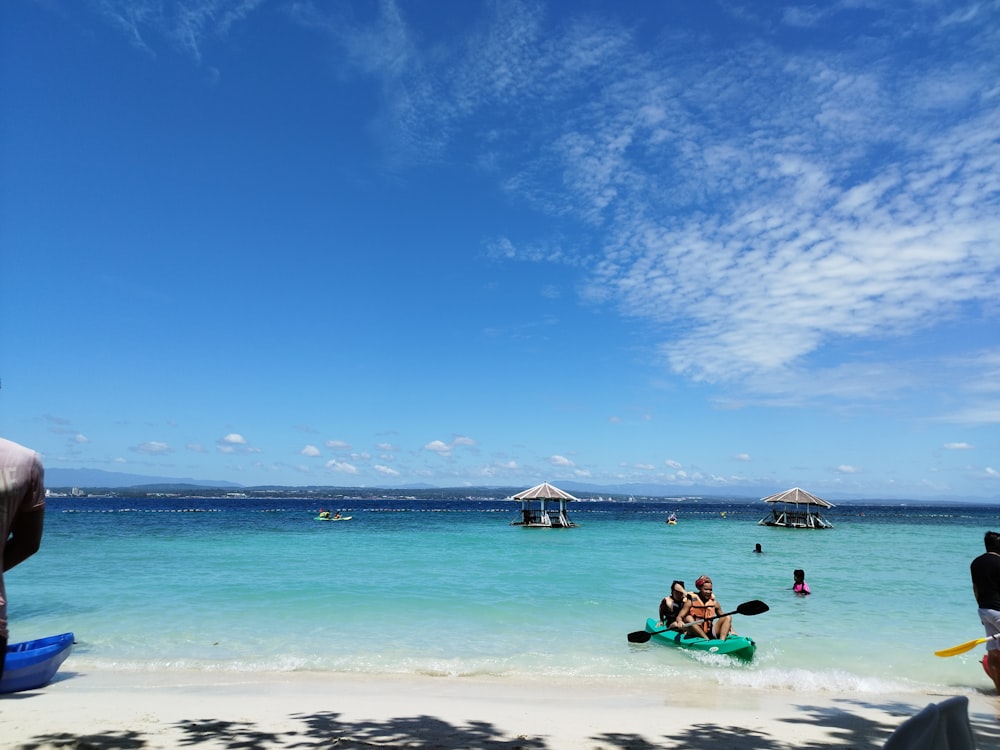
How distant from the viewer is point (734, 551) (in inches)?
1119

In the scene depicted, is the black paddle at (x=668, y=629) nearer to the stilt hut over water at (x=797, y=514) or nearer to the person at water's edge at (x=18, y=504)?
the person at water's edge at (x=18, y=504)

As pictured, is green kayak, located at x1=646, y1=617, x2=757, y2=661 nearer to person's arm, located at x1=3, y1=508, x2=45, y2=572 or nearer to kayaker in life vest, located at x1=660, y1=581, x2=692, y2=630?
kayaker in life vest, located at x1=660, y1=581, x2=692, y2=630

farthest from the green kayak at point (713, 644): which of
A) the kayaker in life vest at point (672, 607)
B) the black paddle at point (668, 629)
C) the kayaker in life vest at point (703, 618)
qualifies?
the kayaker in life vest at point (672, 607)

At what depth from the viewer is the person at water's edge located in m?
2.11

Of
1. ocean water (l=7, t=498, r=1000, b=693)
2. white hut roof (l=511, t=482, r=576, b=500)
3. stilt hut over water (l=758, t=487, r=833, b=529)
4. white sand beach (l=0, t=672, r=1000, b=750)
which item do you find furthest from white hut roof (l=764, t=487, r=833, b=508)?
white sand beach (l=0, t=672, r=1000, b=750)

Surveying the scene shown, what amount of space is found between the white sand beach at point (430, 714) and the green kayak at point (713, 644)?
4.55ft

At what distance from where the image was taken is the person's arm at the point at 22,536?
2213 millimetres

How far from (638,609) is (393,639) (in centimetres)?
552

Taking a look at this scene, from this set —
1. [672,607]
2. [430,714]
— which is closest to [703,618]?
[672,607]

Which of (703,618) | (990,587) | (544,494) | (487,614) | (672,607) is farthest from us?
(544,494)

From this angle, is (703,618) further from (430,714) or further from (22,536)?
(22,536)

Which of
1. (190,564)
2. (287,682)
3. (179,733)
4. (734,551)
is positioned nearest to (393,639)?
(287,682)

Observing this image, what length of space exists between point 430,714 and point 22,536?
5.38 metres

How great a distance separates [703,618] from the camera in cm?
1043
